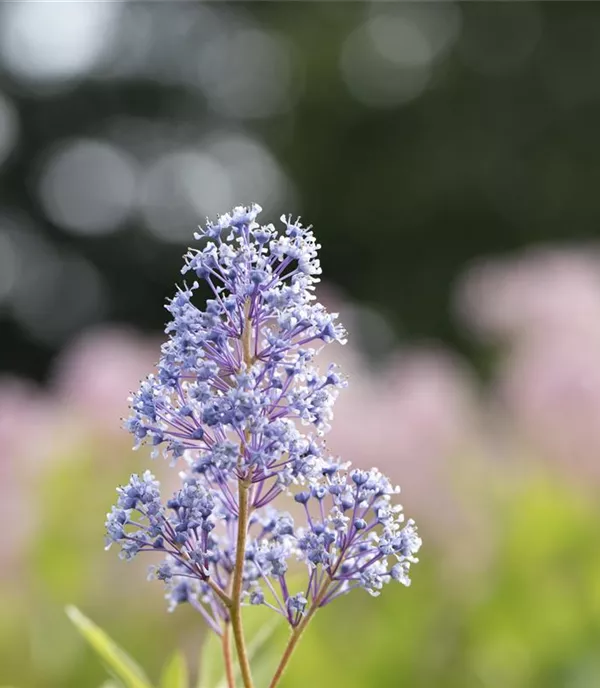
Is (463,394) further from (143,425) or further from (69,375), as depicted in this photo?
(143,425)

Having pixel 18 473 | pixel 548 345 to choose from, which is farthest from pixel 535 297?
pixel 18 473

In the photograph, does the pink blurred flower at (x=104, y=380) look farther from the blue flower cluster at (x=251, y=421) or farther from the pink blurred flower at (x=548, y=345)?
the blue flower cluster at (x=251, y=421)

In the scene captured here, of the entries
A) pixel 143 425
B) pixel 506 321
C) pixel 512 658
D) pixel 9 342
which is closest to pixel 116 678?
pixel 143 425

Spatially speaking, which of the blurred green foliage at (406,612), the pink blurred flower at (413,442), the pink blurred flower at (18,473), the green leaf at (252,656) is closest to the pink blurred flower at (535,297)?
the pink blurred flower at (413,442)

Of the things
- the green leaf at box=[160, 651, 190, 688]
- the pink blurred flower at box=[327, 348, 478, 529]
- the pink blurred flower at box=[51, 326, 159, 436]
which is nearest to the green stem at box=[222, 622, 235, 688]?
the green leaf at box=[160, 651, 190, 688]

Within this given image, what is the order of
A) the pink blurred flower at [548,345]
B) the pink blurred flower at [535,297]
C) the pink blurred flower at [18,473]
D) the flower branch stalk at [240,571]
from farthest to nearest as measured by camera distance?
the pink blurred flower at [535,297] < the pink blurred flower at [18,473] < the pink blurred flower at [548,345] < the flower branch stalk at [240,571]

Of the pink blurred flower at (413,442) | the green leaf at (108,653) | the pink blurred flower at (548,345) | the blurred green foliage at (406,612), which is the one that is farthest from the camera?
the pink blurred flower at (413,442)

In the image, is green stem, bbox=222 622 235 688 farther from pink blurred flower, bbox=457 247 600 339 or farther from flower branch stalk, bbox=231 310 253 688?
pink blurred flower, bbox=457 247 600 339
